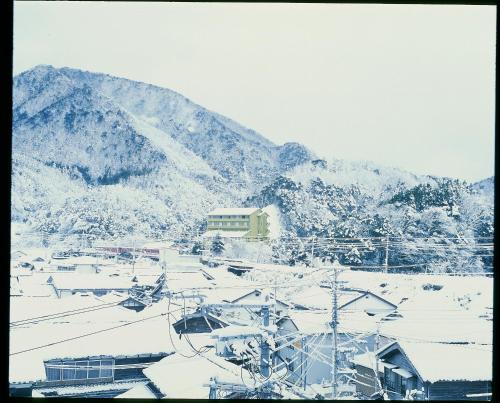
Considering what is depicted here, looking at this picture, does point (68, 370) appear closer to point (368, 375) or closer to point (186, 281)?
point (186, 281)

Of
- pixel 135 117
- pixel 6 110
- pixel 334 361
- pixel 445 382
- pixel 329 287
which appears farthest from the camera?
pixel 135 117

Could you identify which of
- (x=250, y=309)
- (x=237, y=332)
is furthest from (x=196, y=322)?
(x=237, y=332)

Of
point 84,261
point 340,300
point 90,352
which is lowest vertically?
point 90,352

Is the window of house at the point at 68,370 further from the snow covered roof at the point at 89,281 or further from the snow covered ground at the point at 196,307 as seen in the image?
the snow covered roof at the point at 89,281

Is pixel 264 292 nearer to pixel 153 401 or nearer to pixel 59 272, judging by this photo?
pixel 59 272

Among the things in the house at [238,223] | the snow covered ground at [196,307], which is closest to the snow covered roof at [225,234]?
the house at [238,223]

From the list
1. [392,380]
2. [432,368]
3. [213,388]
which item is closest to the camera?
[213,388]

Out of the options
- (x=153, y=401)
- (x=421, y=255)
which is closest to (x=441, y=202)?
(x=421, y=255)
